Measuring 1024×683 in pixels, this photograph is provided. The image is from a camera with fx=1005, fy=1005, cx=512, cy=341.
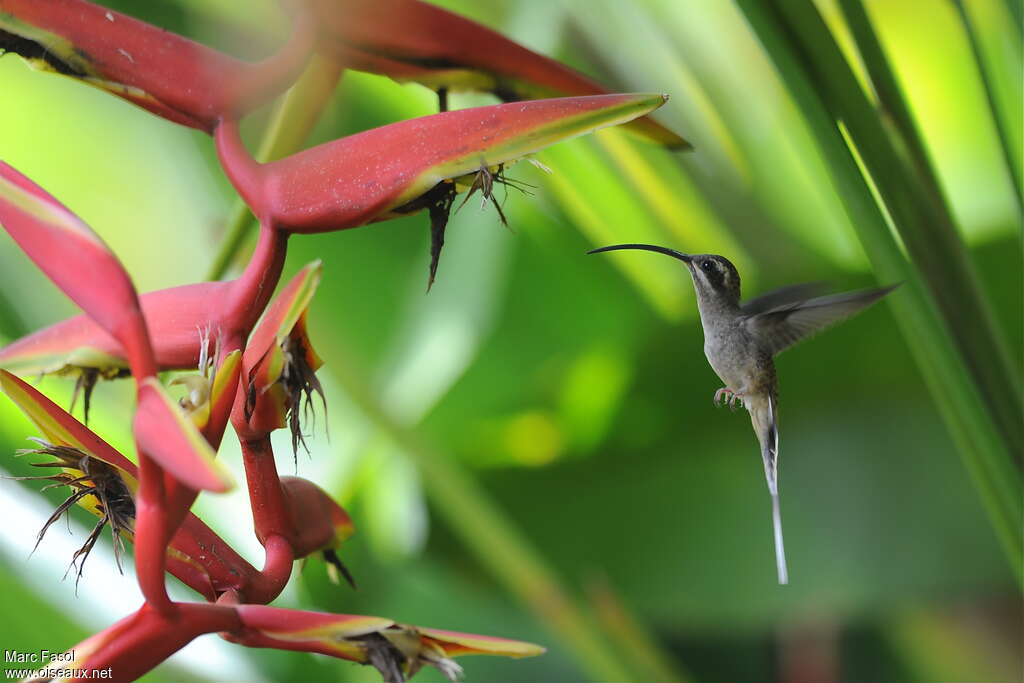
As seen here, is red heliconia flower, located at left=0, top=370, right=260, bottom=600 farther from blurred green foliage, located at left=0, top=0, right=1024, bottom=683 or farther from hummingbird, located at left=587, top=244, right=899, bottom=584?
blurred green foliage, located at left=0, top=0, right=1024, bottom=683

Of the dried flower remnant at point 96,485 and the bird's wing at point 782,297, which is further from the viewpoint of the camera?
the bird's wing at point 782,297

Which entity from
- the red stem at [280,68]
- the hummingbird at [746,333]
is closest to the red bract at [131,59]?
the red stem at [280,68]

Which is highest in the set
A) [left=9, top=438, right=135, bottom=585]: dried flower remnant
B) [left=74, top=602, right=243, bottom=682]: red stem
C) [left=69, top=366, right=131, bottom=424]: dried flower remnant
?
[left=69, top=366, right=131, bottom=424]: dried flower remnant

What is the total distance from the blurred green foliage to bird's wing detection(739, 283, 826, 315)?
186mm

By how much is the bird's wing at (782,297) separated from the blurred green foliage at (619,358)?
0.19 meters

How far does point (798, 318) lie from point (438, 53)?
23 centimetres

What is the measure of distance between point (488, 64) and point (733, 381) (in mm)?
217

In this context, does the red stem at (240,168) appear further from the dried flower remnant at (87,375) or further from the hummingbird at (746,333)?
the hummingbird at (746,333)

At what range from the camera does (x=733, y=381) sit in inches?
20.6

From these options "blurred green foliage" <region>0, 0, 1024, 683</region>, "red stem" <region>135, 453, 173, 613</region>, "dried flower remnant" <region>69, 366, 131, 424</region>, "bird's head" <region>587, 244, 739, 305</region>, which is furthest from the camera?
"blurred green foliage" <region>0, 0, 1024, 683</region>

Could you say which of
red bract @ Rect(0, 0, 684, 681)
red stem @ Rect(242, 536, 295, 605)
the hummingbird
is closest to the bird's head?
the hummingbird

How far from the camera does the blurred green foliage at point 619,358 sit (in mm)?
816

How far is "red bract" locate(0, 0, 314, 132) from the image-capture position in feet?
1.17

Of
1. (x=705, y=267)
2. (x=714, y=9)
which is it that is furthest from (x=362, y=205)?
(x=714, y=9)
